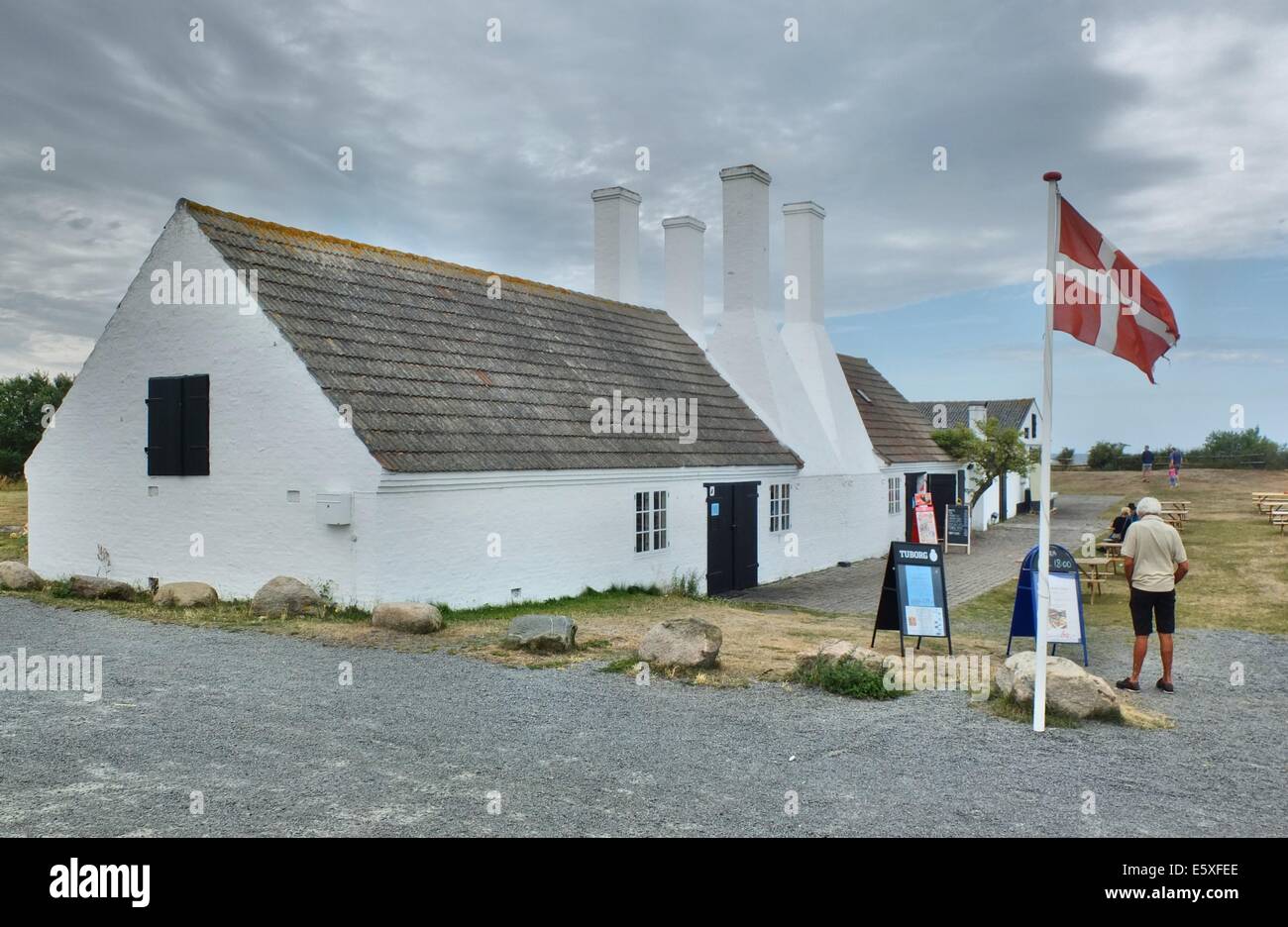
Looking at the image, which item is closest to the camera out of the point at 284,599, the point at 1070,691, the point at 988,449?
the point at 1070,691

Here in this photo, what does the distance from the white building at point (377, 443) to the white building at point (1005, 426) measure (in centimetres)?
1606

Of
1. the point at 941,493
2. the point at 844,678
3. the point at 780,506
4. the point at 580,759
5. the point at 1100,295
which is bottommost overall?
the point at 580,759

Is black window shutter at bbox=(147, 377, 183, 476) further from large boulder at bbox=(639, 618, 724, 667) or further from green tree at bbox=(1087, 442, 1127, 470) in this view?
green tree at bbox=(1087, 442, 1127, 470)

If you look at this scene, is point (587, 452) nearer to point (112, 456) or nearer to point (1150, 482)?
point (112, 456)

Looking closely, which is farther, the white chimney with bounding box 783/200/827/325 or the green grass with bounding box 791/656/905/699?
the white chimney with bounding box 783/200/827/325

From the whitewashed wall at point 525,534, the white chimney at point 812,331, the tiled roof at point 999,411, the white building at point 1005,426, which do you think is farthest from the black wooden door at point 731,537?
the tiled roof at point 999,411

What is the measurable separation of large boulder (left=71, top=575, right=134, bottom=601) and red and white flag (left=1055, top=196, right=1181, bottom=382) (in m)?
13.7

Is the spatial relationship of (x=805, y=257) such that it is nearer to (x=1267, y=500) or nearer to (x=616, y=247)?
(x=616, y=247)

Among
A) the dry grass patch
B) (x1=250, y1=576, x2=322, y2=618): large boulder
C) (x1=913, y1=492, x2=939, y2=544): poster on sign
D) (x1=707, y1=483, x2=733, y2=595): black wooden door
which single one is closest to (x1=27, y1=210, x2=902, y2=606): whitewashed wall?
(x1=250, y1=576, x2=322, y2=618): large boulder

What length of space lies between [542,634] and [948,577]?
1337 centimetres

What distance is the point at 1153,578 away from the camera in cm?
920

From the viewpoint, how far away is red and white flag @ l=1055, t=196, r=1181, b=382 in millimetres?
7879

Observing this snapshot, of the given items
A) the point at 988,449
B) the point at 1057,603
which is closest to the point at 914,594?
the point at 1057,603
